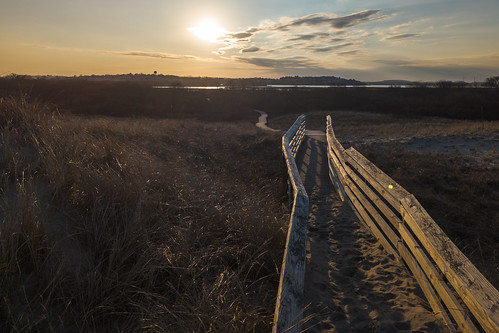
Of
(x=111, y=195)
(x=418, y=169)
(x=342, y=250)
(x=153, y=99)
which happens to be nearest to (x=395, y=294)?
(x=342, y=250)

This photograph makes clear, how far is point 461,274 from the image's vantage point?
2871mm

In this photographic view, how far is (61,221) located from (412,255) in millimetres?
4233

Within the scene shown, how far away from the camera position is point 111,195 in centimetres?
473

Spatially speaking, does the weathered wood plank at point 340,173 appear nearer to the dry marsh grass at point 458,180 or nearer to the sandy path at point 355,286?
the sandy path at point 355,286

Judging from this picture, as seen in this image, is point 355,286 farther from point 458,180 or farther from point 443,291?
point 458,180

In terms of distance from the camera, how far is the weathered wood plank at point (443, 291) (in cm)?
283

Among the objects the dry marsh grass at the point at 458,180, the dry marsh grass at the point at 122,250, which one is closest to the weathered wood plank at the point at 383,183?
the dry marsh grass at the point at 458,180

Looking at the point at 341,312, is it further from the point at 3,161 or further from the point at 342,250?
the point at 3,161

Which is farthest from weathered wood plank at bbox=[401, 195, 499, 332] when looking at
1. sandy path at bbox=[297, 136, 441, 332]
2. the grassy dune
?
the grassy dune

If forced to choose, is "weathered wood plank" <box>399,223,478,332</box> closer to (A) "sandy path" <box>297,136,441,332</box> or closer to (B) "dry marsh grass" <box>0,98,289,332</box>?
(A) "sandy path" <box>297,136,441,332</box>

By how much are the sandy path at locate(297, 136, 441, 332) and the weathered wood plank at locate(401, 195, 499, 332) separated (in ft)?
2.08

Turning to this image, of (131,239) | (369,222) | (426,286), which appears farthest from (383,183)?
(131,239)

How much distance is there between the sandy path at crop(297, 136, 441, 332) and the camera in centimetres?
341

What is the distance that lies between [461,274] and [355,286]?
1.46 meters
